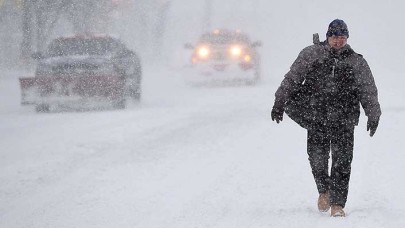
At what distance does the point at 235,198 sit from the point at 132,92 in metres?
9.02

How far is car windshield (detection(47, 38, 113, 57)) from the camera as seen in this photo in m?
14.9

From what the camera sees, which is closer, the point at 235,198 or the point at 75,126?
the point at 235,198

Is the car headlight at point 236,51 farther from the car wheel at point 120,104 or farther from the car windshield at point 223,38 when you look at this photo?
the car wheel at point 120,104

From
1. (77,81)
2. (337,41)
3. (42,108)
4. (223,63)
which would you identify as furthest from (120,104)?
(337,41)

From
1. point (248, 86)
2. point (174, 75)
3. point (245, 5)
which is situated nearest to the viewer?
point (248, 86)

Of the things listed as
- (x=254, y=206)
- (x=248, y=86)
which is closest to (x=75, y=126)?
(x=254, y=206)

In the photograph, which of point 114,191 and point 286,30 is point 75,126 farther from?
point 286,30

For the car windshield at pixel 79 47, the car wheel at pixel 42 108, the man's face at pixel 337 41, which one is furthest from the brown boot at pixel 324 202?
the car windshield at pixel 79 47

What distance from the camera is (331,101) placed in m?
5.75

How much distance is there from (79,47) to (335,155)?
1005 cm

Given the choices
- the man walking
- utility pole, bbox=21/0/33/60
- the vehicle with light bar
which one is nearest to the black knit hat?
the man walking

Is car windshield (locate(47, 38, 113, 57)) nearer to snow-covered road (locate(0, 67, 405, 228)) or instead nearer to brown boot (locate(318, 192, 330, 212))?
snow-covered road (locate(0, 67, 405, 228))

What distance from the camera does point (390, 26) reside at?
243 feet

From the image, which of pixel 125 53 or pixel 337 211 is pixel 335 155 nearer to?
pixel 337 211
